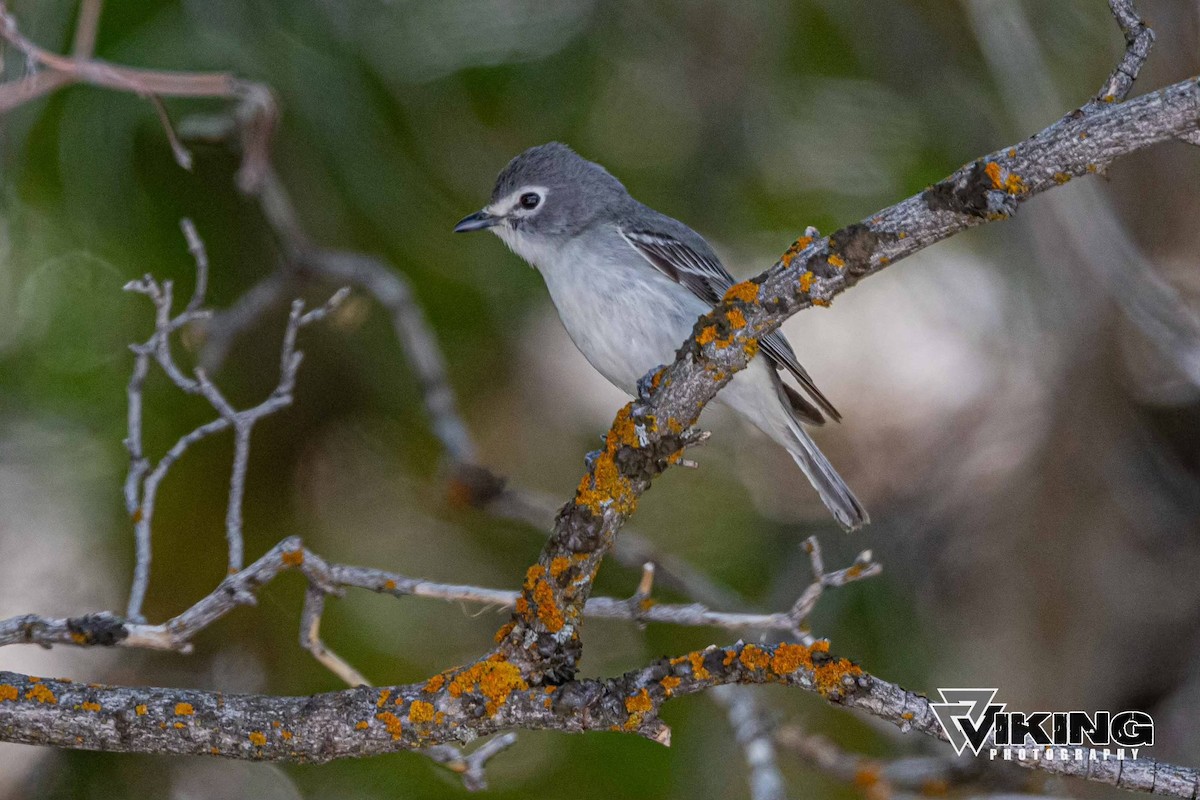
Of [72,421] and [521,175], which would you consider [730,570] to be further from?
[72,421]

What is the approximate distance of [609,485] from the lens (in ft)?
7.39

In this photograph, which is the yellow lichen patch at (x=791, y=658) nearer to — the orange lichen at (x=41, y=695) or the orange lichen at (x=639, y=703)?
the orange lichen at (x=639, y=703)

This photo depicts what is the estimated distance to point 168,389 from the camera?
3.92m

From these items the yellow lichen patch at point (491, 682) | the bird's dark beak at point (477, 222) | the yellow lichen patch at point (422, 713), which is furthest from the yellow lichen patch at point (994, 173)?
the bird's dark beak at point (477, 222)

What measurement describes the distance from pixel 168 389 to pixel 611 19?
2337 mm

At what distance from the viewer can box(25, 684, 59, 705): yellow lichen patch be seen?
2.16 metres

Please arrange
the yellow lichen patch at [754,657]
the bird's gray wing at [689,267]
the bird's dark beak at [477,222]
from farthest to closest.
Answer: the bird's dark beak at [477,222] → the bird's gray wing at [689,267] → the yellow lichen patch at [754,657]

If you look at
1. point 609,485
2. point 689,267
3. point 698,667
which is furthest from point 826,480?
point 698,667

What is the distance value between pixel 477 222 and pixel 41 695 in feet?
7.19

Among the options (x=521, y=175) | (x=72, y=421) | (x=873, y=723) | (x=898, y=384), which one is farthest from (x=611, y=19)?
(x=873, y=723)

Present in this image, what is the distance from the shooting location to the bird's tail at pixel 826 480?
354 cm

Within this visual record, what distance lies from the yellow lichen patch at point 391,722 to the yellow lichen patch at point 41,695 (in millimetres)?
606

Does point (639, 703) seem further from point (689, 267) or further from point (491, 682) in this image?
point (689, 267)

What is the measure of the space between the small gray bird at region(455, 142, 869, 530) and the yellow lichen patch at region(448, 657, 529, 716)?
1.43 m
